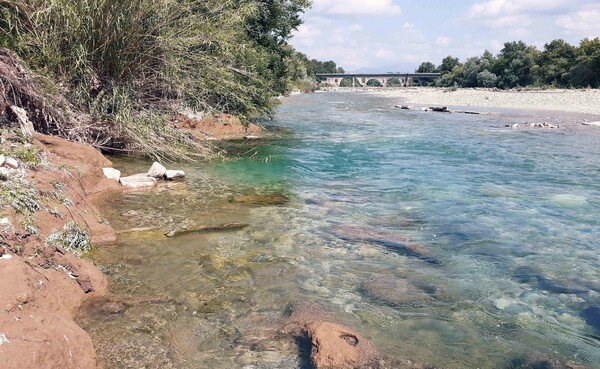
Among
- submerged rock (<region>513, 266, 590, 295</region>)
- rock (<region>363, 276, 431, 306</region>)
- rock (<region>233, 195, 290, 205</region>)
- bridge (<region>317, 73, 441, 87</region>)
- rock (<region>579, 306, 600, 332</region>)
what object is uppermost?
bridge (<region>317, 73, 441, 87</region>)

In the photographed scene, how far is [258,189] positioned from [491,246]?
209 inches

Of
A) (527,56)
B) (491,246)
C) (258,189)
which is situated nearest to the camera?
(491,246)

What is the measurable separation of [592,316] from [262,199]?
622cm

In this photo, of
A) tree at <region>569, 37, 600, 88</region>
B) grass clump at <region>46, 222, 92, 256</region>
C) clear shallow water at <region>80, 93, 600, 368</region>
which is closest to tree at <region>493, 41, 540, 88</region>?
tree at <region>569, 37, 600, 88</region>

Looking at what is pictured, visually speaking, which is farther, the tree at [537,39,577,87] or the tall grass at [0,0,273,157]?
the tree at [537,39,577,87]

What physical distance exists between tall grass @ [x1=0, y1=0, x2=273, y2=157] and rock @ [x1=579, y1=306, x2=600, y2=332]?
949cm

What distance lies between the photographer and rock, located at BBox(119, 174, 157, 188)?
32.8 feet

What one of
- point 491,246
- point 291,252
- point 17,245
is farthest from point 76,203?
point 491,246

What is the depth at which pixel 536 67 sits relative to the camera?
73812mm

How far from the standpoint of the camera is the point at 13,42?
33.3ft

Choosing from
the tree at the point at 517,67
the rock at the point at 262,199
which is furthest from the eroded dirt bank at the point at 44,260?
the tree at the point at 517,67

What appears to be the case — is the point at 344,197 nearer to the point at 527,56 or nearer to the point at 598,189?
the point at 598,189

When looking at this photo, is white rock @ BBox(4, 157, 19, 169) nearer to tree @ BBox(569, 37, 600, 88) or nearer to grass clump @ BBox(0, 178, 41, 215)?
grass clump @ BBox(0, 178, 41, 215)

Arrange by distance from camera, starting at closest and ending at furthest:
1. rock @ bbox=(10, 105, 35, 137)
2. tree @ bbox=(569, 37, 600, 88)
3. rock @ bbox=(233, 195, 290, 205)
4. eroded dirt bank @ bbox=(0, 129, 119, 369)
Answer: eroded dirt bank @ bbox=(0, 129, 119, 369) < rock @ bbox=(10, 105, 35, 137) < rock @ bbox=(233, 195, 290, 205) < tree @ bbox=(569, 37, 600, 88)
